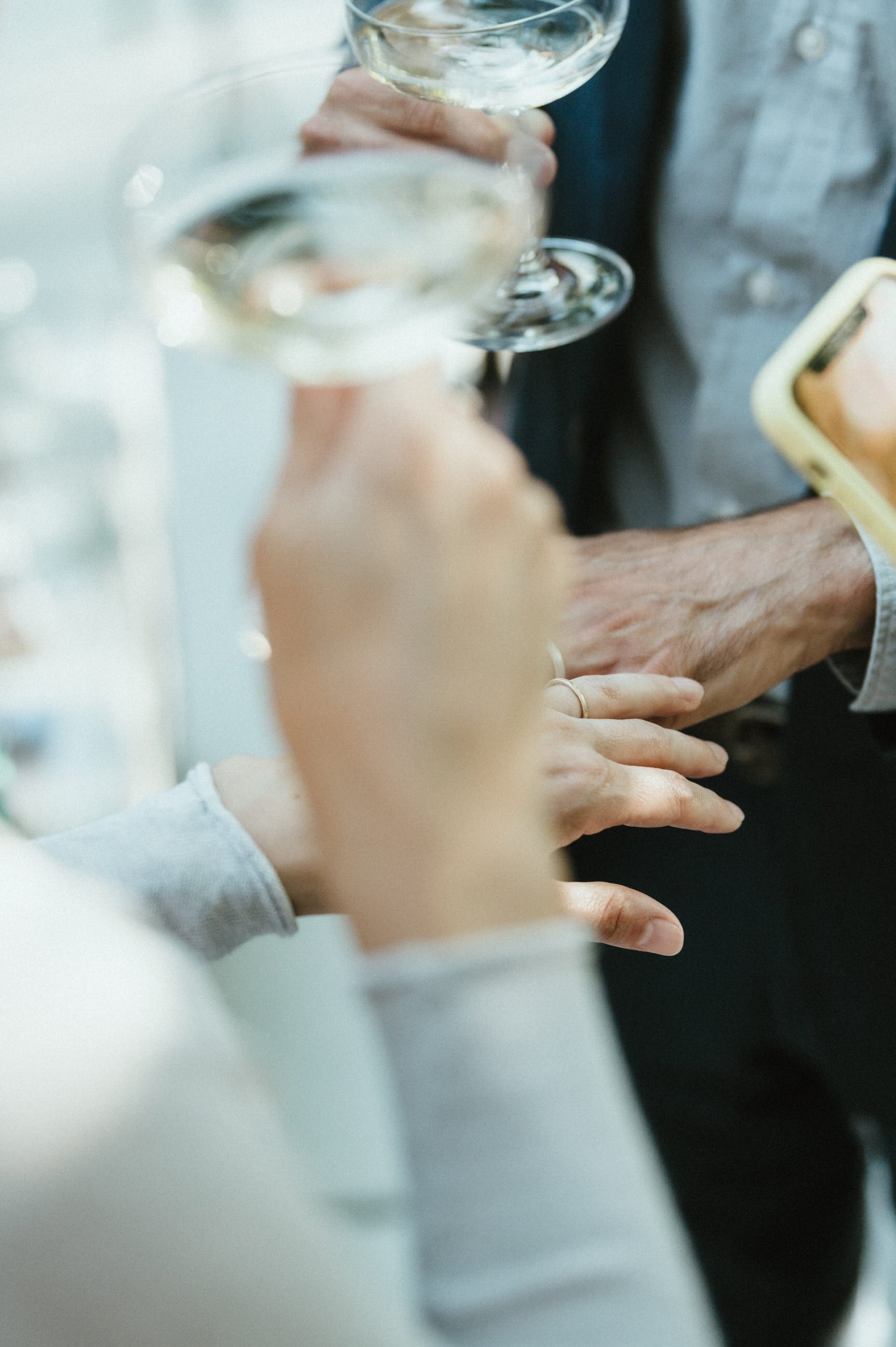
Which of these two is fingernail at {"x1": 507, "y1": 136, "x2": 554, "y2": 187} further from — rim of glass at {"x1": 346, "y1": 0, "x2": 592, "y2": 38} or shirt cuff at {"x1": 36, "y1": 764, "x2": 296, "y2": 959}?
shirt cuff at {"x1": 36, "y1": 764, "x2": 296, "y2": 959}

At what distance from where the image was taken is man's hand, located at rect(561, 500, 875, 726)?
618 mm

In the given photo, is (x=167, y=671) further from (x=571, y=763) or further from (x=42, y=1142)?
(x=42, y=1142)

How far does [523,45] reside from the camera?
540 millimetres

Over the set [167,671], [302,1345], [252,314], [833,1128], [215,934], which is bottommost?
[833,1128]

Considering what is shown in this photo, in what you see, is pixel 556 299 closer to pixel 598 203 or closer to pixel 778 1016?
pixel 598 203

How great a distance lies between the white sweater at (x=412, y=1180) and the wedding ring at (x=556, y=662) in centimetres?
31

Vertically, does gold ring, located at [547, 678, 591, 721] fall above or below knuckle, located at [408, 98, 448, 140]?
below

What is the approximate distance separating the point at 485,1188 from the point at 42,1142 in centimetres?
11

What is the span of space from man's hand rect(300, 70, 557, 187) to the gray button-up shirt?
0.25 m

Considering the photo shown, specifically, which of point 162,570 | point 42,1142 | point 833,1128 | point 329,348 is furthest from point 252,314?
point 833,1128

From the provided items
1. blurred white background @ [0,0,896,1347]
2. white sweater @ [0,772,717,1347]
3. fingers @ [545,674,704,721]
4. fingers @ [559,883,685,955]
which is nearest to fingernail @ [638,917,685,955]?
fingers @ [559,883,685,955]

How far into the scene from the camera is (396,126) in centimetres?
50

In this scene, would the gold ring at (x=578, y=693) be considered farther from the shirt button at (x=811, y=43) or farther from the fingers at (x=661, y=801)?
the shirt button at (x=811, y=43)

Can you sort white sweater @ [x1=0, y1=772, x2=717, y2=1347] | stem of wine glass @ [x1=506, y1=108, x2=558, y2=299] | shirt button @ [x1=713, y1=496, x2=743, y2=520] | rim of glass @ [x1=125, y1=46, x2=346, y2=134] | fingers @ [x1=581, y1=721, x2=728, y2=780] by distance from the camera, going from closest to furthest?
white sweater @ [x1=0, y1=772, x2=717, y2=1347] → rim of glass @ [x1=125, y1=46, x2=346, y2=134] → fingers @ [x1=581, y1=721, x2=728, y2=780] → stem of wine glass @ [x1=506, y1=108, x2=558, y2=299] → shirt button @ [x1=713, y1=496, x2=743, y2=520]
